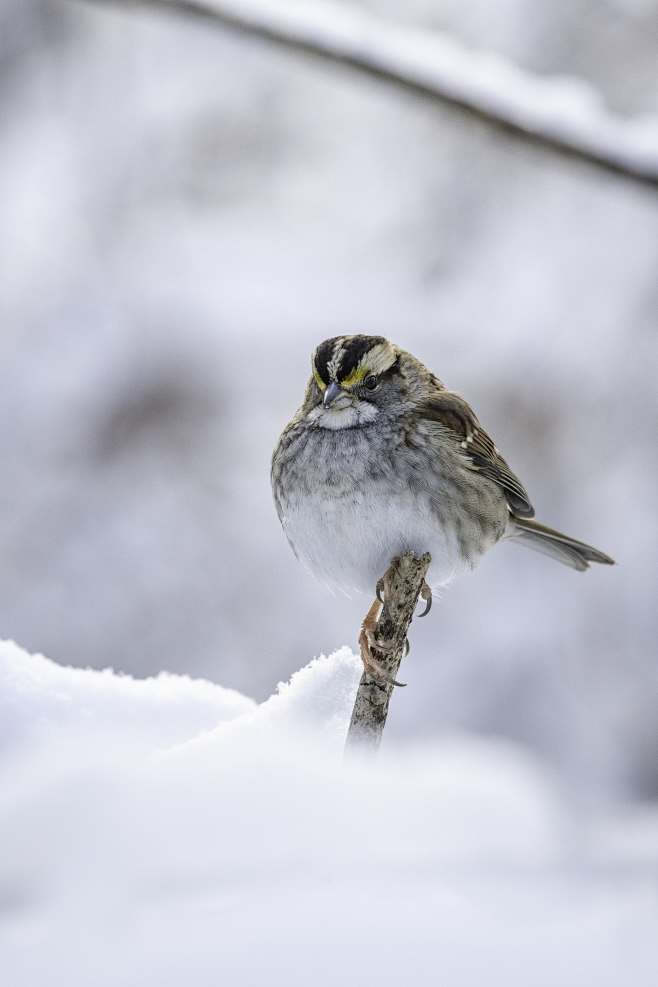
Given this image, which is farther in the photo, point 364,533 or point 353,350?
point 353,350

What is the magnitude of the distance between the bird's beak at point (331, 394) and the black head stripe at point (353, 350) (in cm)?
4

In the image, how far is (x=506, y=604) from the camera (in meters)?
5.66

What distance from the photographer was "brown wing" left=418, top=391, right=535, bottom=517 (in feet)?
9.55

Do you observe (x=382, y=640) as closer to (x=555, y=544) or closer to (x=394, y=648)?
(x=394, y=648)

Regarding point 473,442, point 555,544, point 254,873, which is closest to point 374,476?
point 473,442

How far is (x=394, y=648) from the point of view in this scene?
197 centimetres

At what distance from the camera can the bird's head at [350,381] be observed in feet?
8.93

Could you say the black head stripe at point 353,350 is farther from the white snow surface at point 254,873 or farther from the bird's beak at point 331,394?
the white snow surface at point 254,873

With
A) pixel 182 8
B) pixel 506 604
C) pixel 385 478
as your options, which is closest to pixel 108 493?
pixel 506 604

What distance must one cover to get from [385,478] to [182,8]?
1.59 meters

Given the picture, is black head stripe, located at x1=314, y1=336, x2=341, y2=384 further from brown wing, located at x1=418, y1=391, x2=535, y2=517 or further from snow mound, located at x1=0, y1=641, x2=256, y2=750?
snow mound, located at x1=0, y1=641, x2=256, y2=750

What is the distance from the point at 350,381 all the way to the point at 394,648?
991mm

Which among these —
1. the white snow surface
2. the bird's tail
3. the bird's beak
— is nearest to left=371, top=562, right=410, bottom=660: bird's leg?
the bird's beak

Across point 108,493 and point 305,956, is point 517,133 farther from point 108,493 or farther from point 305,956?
point 108,493
